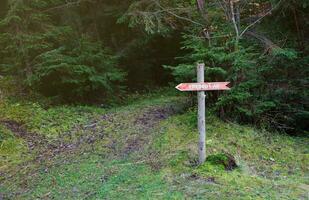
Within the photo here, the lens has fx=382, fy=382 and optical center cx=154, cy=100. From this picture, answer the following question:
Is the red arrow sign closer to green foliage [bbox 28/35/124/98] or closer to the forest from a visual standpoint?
the forest

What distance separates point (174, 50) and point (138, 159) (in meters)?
9.19

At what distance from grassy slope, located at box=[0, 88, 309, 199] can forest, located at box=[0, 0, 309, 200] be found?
0.03 m

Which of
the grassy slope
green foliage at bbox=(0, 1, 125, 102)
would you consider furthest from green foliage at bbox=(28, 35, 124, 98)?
the grassy slope

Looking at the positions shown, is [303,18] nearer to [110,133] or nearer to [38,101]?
[110,133]

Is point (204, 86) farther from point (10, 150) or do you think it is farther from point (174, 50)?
point (174, 50)

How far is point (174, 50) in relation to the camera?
16.3 metres

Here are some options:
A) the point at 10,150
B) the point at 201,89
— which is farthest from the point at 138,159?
the point at 10,150

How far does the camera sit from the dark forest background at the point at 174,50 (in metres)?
9.43

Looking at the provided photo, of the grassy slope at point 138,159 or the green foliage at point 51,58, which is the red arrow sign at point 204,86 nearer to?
the grassy slope at point 138,159

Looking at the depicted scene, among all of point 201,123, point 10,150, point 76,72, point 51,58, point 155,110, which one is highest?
point 51,58

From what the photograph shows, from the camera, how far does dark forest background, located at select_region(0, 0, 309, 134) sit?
943 cm

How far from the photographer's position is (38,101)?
39.1 ft

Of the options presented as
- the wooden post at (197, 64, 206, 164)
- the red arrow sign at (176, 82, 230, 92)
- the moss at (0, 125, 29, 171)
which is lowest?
the moss at (0, 125, 29, 171)

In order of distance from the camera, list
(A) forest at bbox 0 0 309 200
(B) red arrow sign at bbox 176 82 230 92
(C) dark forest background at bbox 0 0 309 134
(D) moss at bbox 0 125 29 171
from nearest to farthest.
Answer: (A) forest at bbox 0 0 309 200, (B) red arrow sign at bbox 176 82 230 92, (D) moss at bbox 0 125 29 171, (C) dark forest background at bbox 0 0 309 134
